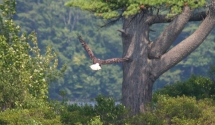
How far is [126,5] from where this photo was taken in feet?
47.7

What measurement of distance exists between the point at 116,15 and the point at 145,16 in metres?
1.94

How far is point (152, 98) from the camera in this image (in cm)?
1661

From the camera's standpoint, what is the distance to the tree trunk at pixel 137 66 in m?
16.2

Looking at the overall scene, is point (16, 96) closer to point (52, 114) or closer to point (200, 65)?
point (52, 114)

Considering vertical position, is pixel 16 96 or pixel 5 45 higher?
pixel 5 45

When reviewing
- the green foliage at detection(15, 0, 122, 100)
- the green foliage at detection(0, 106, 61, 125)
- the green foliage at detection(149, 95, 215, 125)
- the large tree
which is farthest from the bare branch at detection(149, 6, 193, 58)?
the green foliage at detection(15, 0, 122, 100)

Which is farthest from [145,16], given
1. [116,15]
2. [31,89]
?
[31,89]

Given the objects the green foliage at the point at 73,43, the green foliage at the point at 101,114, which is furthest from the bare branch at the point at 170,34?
the green foliage at the point at 73,43

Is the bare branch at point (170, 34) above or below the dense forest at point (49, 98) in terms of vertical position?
above

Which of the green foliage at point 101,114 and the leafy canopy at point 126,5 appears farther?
the green foliage at point 101,114

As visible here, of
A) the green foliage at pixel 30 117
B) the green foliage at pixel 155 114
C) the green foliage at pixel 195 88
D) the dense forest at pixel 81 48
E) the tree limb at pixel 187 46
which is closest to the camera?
the green foliage at pixel 30 117

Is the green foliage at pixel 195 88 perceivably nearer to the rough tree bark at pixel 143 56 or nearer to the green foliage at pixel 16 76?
the rough tree bark at pixel 143 56

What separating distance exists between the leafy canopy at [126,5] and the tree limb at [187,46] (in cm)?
90

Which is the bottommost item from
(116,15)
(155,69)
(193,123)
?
(193,123)
